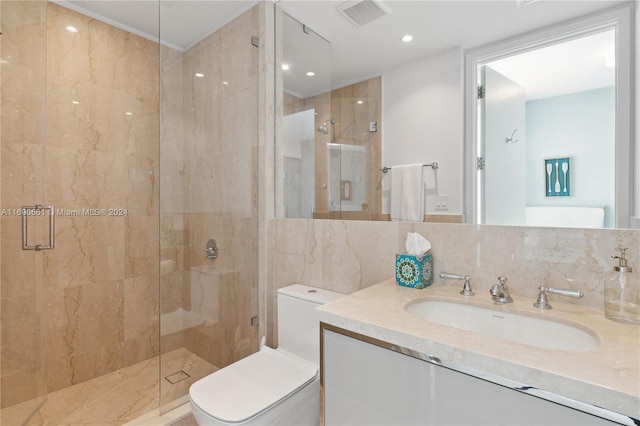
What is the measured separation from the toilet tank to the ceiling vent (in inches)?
53.4

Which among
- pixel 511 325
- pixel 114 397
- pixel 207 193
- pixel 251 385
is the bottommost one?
pixel 114 397

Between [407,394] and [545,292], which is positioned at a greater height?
[545,292]

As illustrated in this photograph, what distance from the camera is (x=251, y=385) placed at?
1.33 metres

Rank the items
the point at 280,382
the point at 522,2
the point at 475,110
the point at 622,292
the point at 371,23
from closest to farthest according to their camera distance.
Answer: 1. the point at 622,292
2. the point at 522,2
3. the point at 475,110
4. the point at 280,382
5. the point at 371,23

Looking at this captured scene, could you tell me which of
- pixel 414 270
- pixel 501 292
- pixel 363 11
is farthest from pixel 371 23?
pixel 501 292

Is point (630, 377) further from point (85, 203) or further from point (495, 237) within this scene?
point (85, 203)

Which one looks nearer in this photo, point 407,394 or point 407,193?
point 407,394

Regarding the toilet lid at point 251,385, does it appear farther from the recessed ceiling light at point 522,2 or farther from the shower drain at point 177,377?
the recessed ceiling light at point 522,2

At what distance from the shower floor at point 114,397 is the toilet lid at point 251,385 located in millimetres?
368

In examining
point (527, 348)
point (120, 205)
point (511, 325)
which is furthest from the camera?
point (120, 205)

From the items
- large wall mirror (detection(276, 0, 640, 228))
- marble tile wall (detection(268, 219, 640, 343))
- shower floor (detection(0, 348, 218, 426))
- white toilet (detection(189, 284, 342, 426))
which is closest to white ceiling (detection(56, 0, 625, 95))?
large wall mirror (detection(276, 0, 640, 228))

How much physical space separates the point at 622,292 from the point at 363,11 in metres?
1.52

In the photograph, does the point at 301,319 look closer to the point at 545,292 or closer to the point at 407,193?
the point at 407,193

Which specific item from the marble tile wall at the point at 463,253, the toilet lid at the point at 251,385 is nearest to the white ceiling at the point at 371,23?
the marble tile wall at the point at 463,253
